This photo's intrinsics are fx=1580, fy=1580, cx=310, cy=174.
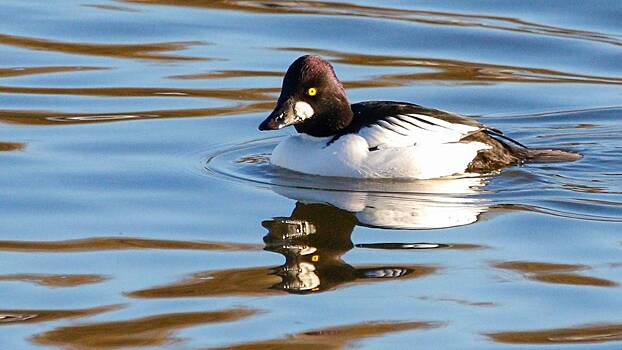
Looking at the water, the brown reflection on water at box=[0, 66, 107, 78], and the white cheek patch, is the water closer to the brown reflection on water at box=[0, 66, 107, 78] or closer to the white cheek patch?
the brown reflection on water at box=[0, 66, 107, 78]

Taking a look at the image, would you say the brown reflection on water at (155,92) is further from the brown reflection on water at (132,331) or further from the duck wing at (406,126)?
the brown reflection on water at (132,331)

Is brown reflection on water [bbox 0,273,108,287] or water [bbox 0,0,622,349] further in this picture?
brown reflection on water [bbox 0,273,108,287]

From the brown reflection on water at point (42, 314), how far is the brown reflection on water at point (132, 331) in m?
0.19

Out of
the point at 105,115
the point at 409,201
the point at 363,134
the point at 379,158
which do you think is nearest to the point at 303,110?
the point at 363,134

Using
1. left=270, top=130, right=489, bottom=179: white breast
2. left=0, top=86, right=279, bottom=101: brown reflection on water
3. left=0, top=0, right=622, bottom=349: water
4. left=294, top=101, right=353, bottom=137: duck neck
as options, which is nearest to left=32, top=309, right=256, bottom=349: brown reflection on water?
left=0, top=0, right=622, bottom=349: water

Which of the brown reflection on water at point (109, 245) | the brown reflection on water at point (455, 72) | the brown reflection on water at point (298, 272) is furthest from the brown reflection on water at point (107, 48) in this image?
the brown reflection on water at point (109, 245)

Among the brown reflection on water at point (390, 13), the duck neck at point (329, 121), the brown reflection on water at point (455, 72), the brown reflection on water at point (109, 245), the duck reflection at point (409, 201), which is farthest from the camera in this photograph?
the brown reflection on water at point (390, 13)

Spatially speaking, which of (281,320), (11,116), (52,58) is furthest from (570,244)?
(52,58)

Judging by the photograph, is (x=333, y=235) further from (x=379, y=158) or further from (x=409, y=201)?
(x=379, y=158)

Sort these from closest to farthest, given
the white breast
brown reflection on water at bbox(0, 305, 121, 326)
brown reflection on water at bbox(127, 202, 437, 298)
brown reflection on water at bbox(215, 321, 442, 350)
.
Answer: brown reflection on water at bbox(215, 321, 442, 350) → brown reflection on water at bbox(0, 305, 121, 326) → brown reflection on water at bbox(127, 202, 437, 298) → the white breast

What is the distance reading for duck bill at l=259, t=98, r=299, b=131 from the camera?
1052cm

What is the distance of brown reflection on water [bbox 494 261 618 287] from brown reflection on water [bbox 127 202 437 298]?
0.46m

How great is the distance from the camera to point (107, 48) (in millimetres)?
14766

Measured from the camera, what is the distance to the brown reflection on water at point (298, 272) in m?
7.95
